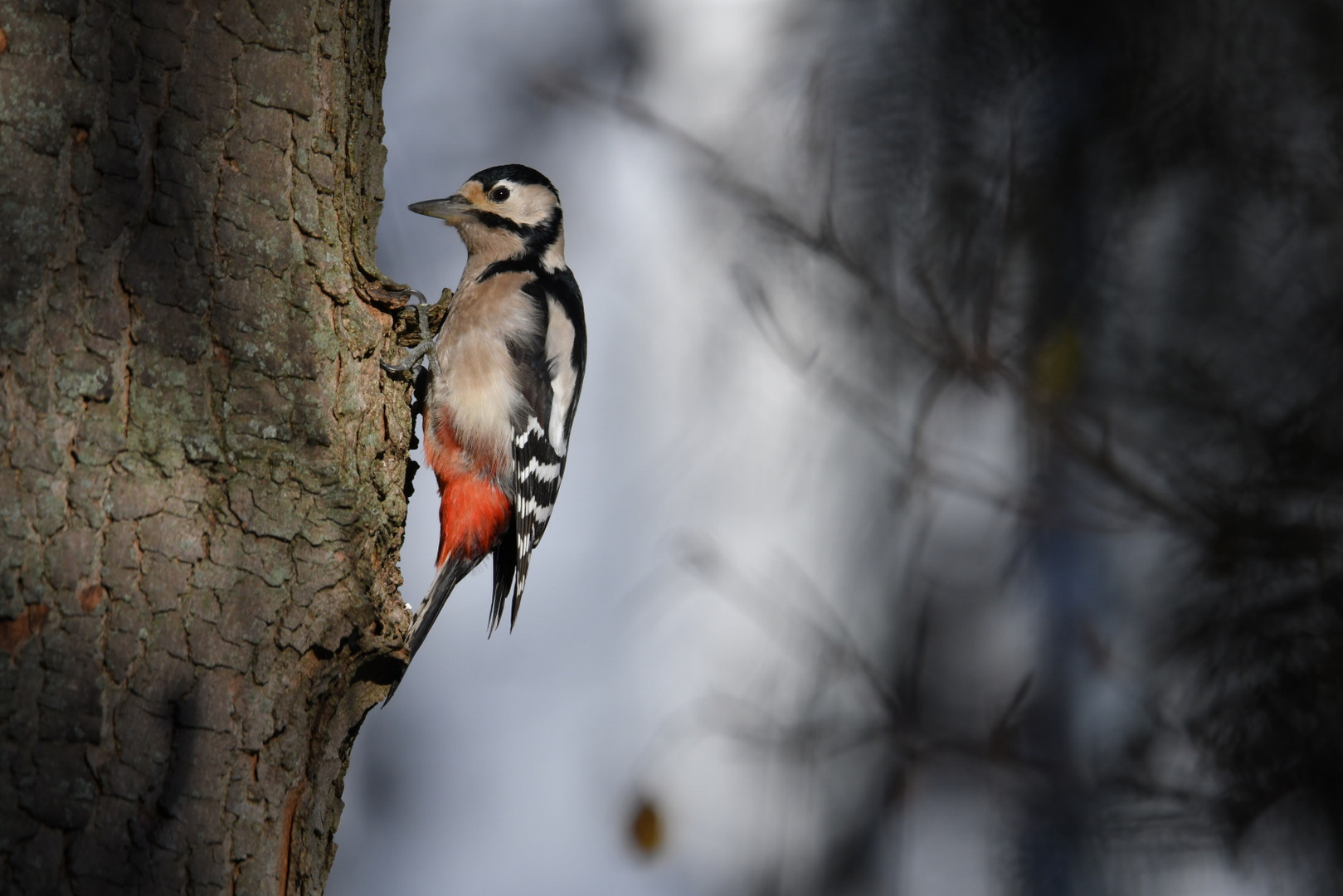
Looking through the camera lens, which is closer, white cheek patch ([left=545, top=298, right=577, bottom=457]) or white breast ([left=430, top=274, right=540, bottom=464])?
white breast ([left=430, top=274, right=540, bottom=464])

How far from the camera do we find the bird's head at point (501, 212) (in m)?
3.47

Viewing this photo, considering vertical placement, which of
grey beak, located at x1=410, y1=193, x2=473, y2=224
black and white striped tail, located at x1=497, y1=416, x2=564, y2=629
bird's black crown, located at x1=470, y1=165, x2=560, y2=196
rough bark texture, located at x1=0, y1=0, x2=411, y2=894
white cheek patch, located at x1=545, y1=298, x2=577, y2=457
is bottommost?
rough bark texture, located at x1=0, y1=0, x2=411, y2=894

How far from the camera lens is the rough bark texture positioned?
1419mm

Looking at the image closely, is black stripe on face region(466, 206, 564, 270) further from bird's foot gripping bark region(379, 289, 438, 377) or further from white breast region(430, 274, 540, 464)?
bird's foot gripping bark region(379, 289, 438, 377)

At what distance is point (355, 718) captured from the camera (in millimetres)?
1887

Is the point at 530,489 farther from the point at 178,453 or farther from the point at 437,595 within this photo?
the point at 178,453

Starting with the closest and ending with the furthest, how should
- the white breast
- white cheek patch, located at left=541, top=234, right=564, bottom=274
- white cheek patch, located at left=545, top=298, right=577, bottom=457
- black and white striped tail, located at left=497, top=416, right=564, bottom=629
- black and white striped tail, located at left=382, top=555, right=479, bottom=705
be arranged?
black and white striped tail, located at left=382, top=555, right=479, bottom=705 < the white breast < black and white striped tail, located at left=497, top=416, right=564, bottom=629 < white cheek patch, located at left=545, top=298, right=577, bottom=457 < white cheek patch, located at left=541, top=234, right=564, bottom=274

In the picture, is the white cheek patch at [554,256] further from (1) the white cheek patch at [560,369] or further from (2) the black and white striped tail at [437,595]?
(2) the black and white striped tail at [437,595]

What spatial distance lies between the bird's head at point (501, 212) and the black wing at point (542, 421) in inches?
6.1

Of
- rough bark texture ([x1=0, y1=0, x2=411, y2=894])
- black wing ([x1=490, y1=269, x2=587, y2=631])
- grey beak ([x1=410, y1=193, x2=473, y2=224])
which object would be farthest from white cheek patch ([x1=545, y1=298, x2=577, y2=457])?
rough bark texture ([x1=0, y1=0, x2=411, y2=894])

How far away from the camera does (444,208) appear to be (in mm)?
3441

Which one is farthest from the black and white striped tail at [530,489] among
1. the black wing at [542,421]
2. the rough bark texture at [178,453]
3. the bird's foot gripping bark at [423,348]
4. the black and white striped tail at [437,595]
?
the rough bark texture at [178,453]

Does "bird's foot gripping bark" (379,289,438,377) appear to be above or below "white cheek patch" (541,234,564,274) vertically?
below

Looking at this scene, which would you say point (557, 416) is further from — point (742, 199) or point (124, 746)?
point (124, 746)
